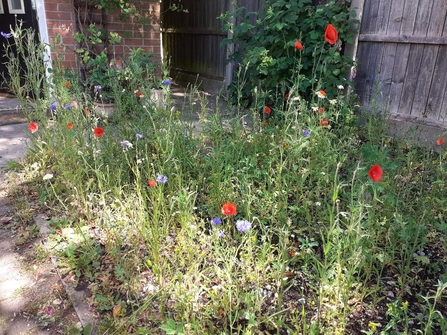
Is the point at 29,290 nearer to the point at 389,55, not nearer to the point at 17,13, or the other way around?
the point at 389,55

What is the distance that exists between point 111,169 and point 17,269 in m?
0.76

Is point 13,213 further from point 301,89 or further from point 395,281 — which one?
point 301,89

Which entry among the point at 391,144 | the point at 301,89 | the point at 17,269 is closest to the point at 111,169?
the point at 17,269

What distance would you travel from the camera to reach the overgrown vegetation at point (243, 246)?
4.41ft

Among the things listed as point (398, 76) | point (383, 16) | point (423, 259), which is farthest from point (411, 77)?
point (423, 259)

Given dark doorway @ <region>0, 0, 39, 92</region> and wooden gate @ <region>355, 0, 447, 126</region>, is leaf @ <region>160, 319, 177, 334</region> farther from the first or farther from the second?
dark doorway @ <region>0, 0, 39, 92</region>

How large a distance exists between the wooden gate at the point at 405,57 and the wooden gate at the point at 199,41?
7.02 feet

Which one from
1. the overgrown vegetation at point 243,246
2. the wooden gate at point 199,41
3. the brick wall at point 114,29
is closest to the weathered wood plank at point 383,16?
the overgrown vegetation at point 243,246

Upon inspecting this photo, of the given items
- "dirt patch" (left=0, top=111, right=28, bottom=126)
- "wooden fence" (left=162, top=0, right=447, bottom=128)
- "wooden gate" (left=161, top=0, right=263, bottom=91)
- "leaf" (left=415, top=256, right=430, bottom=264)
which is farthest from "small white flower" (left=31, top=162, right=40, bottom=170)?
"wooden gate" (left=161, top=0, right=263, bottom=91)

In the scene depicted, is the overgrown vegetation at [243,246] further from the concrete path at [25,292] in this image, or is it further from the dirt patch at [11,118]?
the dirt patch at [11,118]

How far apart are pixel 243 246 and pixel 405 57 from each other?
2981 mm

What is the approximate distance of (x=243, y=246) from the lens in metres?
1.61

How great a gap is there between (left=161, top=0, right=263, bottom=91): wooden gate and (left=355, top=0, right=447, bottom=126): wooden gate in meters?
2.14

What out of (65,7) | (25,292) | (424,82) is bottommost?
(25,292)
